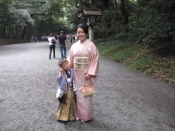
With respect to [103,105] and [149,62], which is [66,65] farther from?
[149,62]

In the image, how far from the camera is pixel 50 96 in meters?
6.57

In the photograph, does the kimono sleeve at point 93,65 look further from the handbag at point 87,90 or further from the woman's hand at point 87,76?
the handbag at point 87,90

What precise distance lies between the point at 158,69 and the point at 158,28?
1.81 meters

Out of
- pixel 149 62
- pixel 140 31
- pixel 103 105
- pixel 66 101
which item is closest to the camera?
pixel 66 101

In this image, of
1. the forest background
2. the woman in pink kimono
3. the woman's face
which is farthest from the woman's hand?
the forest background

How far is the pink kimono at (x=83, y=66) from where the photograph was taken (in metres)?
4.45

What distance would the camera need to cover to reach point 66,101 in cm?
461

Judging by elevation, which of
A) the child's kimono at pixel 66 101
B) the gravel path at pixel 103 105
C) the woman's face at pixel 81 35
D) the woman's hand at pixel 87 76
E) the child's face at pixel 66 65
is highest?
the woman's face at pixel 81 35

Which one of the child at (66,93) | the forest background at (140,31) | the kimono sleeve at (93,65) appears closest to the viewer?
the kimono sleeve at (93,65)

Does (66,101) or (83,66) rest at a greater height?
(83,66)

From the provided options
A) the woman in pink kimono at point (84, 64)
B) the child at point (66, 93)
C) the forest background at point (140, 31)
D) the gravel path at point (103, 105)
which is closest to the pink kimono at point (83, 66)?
the woman in pink kimono at point (84, 64)

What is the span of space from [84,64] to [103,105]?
1750 mm

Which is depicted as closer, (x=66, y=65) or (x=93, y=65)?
(x=93, y=65)

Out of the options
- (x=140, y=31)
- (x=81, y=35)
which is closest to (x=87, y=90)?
(x=81, y=35)
